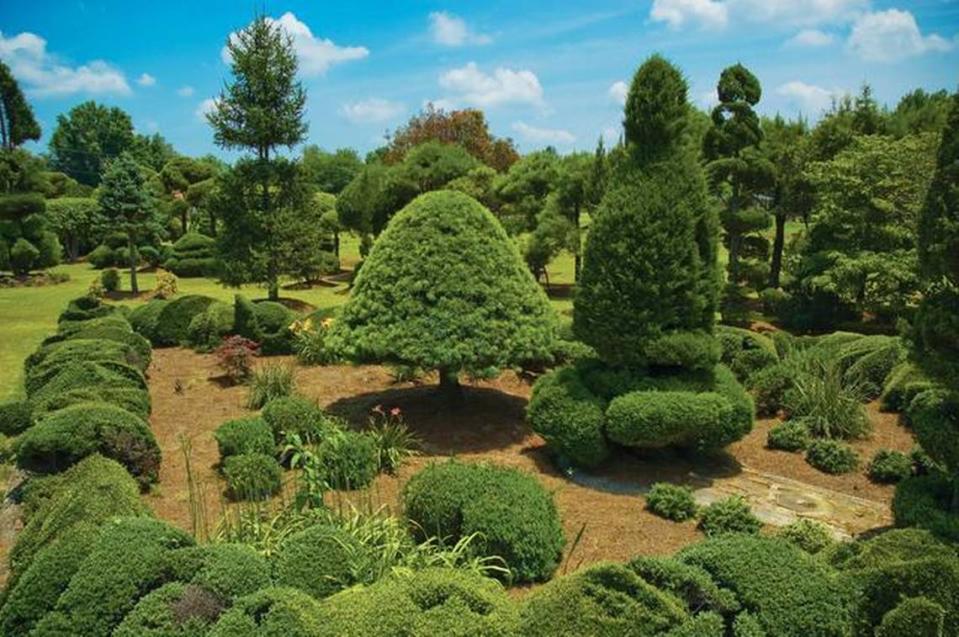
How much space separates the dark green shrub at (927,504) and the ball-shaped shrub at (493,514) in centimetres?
368

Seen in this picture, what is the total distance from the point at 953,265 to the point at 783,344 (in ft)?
26.0

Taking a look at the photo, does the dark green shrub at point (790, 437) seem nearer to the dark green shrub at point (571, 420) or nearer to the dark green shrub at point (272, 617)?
the dark green shrub at point (571, 420)

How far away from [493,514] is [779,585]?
2744 millimetres

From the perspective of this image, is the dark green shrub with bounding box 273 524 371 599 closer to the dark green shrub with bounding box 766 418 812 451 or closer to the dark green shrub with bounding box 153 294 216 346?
the dark green shrub with bounding box 766 418 812 451

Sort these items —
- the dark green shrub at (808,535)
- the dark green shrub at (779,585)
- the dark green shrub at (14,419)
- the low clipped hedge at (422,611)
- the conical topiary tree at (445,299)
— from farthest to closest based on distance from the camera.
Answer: the conical topiary tree at (445,299) → the dark green shrub at (14,419) → the dark green shrub at (808,535) → the dark green shrub at (779,585) → the low clipped hedge at (422,611)

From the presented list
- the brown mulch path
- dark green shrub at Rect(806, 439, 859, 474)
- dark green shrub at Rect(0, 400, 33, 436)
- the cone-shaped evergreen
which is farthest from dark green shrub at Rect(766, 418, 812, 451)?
dark green shrub at Rect(0, 400, 33, 436)

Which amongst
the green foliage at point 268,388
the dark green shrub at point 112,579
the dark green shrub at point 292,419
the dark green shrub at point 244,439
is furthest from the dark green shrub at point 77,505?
the green foliage at point 268,388

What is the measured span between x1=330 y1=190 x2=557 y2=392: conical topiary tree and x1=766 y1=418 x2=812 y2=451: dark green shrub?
3.75m

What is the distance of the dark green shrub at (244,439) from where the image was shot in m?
9.10

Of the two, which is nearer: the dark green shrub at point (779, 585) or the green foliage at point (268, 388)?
the dark green shrub at point (779, 585)

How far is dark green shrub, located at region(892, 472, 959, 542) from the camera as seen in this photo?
274 inches

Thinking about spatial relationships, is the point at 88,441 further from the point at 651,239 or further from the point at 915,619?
the point at 915,619

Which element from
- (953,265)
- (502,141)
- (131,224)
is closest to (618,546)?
(953,265)

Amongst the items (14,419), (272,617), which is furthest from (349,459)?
(14,419)
